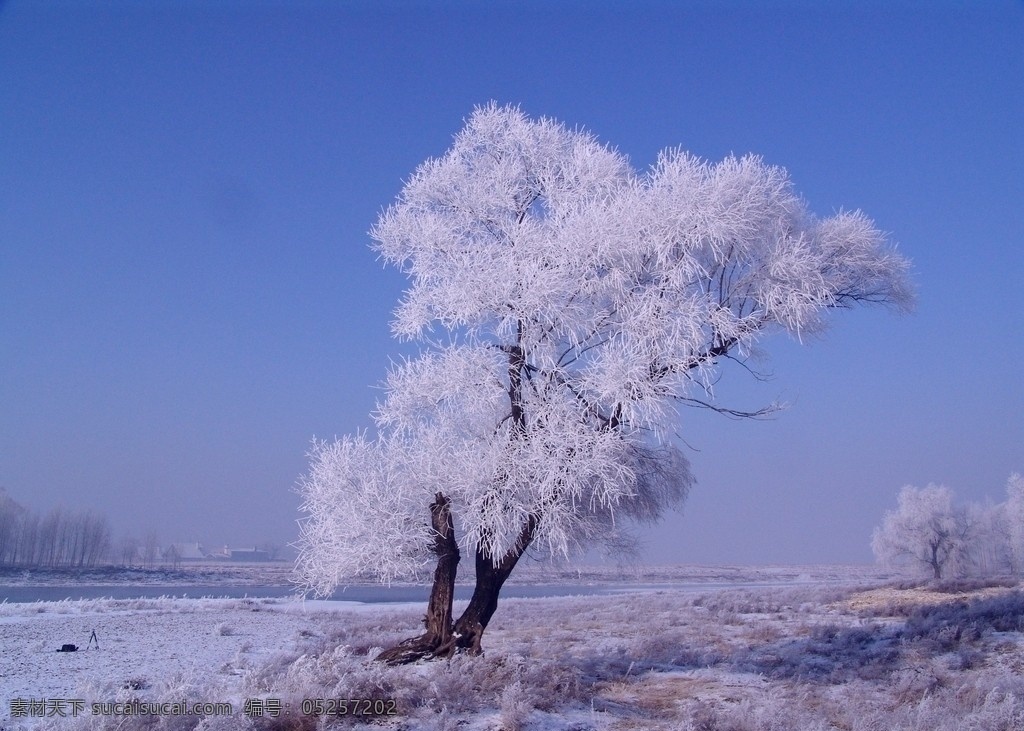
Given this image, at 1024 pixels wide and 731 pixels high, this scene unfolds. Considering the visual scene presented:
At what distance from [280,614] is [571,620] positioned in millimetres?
10778

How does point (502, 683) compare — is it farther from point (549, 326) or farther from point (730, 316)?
point (730, 316)

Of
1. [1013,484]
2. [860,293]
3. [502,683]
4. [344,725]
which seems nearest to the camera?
[344,725]

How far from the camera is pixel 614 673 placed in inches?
523

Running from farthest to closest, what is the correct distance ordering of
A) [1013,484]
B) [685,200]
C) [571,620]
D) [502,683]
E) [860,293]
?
[1013,484] → [571,620] → [860,293] → [685,200] → [502,683]

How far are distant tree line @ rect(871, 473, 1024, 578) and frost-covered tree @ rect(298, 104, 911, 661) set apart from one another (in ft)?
175

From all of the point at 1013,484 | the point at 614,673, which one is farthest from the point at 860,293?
the point at 1013,484

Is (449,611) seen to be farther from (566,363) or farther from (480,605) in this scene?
(566,363)

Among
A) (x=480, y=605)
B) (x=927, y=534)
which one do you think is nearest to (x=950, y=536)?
(x=927, y=534)

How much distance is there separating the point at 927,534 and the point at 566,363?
56.4 metres

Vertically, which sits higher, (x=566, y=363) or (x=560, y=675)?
(x=566, y=363)

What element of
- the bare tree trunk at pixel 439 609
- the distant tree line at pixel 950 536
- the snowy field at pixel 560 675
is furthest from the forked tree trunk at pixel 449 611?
the distant tree line at pixel 950 536

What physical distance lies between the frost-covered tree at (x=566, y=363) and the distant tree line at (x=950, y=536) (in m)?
53.3

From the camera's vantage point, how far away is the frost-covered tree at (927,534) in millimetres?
57562

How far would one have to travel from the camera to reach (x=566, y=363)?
11.9 metres
